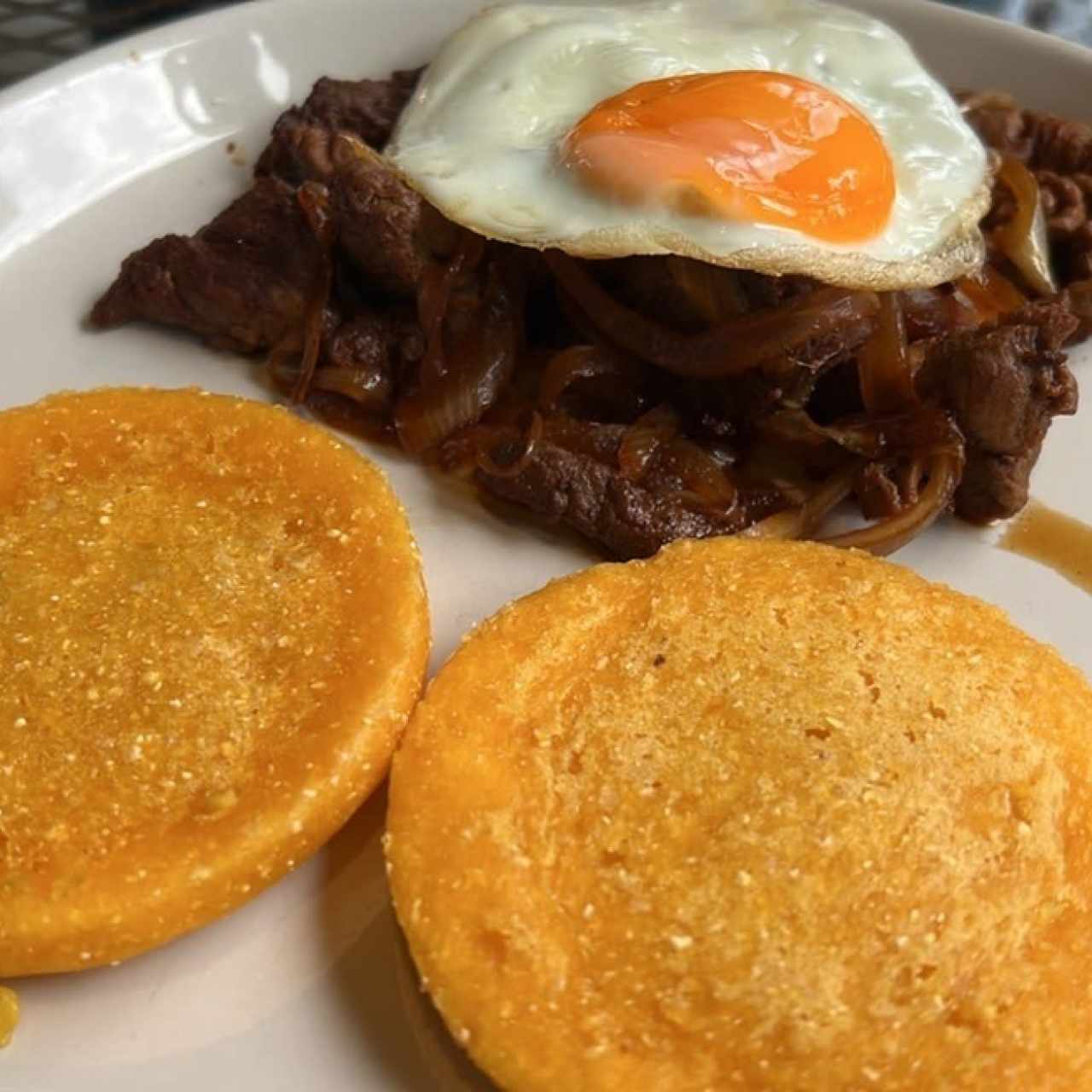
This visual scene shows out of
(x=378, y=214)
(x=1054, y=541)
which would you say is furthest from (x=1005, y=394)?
(x=378, y=214)

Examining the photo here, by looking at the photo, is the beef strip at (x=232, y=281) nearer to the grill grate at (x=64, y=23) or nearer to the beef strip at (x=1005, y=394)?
the beef strip at (x=1005, y=394)

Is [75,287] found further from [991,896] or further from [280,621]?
[991,896]

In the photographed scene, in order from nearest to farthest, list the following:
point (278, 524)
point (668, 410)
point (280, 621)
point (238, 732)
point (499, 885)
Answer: point (499, 885) < point (238, 732) < point (280, 621) < point (278, 524) < point (668, 410)

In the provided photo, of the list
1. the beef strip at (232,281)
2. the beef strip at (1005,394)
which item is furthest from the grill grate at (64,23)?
the beef strip at (1005,394)

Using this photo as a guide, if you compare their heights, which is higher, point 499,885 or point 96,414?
point 96,414

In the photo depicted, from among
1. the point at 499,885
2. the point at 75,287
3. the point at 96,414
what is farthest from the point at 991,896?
the point at 75,287
